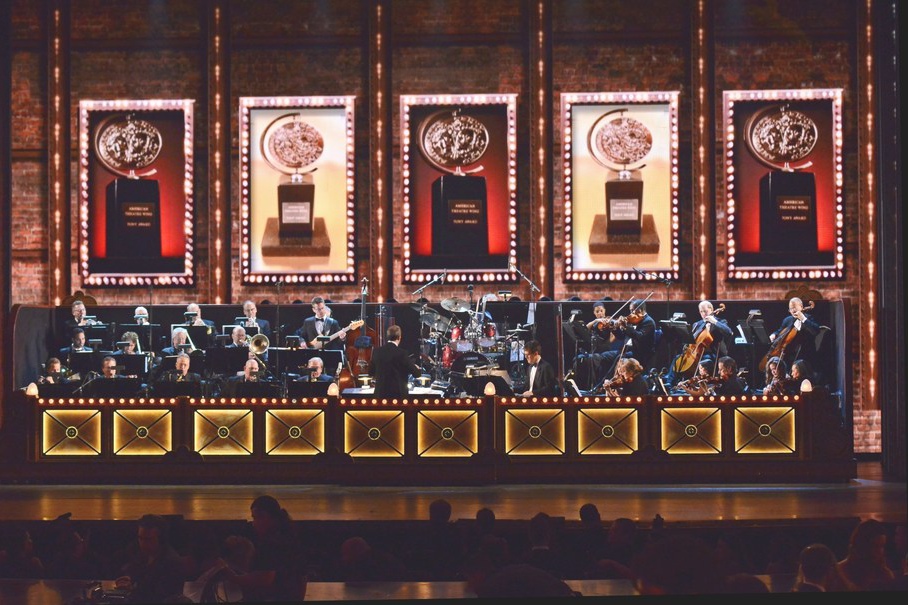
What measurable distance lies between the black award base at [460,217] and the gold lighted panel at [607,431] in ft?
16.0

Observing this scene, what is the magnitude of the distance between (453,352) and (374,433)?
234 centimetres

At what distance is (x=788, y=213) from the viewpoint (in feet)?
52.9

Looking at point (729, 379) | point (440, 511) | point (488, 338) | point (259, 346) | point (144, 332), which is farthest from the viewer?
point (144, 332)

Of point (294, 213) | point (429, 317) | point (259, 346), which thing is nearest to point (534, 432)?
point (429, 317)

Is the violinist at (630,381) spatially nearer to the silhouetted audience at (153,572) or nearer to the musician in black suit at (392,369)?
the musician in black suit at (392,369)

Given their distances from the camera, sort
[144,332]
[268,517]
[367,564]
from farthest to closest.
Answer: [144,332], [367,564], [268,517]

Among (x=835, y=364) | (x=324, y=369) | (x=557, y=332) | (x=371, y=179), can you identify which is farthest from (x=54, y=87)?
(x=835, y=364)

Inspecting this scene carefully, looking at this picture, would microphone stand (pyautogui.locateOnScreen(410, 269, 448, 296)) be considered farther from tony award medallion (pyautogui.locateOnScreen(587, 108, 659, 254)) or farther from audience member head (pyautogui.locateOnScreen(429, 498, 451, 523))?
audience member head (pyautogui.locateOnScreen(429, 498, 451, 523))

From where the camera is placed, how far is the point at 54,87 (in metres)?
16.4

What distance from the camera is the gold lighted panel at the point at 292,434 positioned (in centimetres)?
1219

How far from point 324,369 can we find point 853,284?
790cm

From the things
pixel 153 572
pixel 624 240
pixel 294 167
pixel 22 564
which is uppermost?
pixel 294 167

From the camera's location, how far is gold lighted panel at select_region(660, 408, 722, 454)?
12.1 metres

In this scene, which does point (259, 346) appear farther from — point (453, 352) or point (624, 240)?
point (624, 240)
